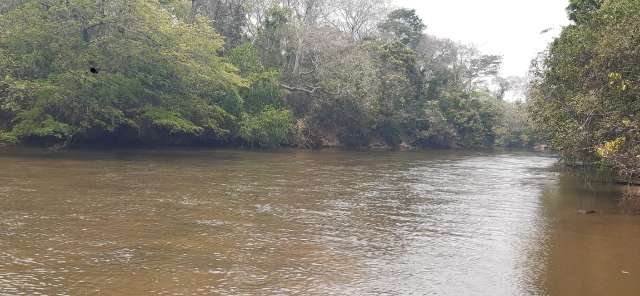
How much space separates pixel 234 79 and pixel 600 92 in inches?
901

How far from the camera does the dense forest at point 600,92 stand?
44.8 feet

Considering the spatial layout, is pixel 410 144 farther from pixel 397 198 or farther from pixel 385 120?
pixel 397 198

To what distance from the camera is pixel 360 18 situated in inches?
2248

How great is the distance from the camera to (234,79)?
33.7 meters

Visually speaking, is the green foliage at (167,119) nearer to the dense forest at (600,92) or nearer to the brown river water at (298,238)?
the brown river water at (298,238)

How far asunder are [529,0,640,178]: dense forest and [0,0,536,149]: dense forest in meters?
0.40

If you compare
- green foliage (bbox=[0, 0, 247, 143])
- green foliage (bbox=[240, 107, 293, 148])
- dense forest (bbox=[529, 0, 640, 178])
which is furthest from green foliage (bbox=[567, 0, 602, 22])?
green foliage (bbox=[240, 107, 293, 148])

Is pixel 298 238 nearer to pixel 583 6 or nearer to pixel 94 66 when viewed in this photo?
pixel 583 6

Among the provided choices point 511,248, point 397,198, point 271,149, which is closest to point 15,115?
point 271,149

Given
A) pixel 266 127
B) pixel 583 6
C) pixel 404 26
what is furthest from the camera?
pixel 404 26

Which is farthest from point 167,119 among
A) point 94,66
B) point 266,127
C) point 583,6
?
point 583,6

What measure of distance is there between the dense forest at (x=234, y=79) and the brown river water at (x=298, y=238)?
562 cm

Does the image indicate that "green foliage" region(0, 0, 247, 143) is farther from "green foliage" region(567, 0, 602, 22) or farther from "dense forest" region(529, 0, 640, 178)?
"dense forest" region(529, 0, 640, 178)

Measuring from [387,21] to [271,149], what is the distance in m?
26.9
